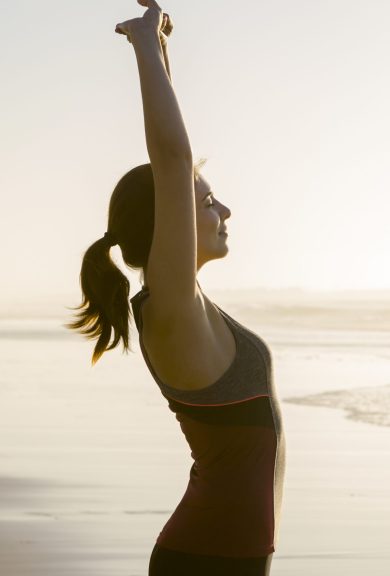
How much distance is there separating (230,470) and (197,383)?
0.22 metres

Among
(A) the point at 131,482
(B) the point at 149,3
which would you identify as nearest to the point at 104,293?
(B) the point at 149,3

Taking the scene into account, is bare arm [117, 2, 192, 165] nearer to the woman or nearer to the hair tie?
the woman

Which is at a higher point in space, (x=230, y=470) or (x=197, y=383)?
(x=197, y=383)

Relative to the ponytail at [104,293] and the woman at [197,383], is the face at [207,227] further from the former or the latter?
the ponytail at [104,293]

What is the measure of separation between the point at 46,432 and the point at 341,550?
16.9 ft

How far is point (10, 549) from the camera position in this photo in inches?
288

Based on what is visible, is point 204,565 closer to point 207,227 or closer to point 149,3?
point 207,227

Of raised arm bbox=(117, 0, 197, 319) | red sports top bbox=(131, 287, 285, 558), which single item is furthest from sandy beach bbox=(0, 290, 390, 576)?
raised arm bbox=(117, 0, 197, 319)

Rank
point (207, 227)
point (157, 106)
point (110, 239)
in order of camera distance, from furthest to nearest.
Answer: point (110, 239)
point (207, 227)
point (157, 106)

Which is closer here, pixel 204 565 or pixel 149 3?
pixel 204 565

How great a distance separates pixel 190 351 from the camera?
3023mm

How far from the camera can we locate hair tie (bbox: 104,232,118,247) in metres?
3.35

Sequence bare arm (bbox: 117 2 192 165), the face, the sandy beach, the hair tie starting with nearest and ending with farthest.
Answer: bare arm (bbox: 117 2 192 165)
the face
the hair tie
the sandy beach

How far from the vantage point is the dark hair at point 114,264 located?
326 cm
